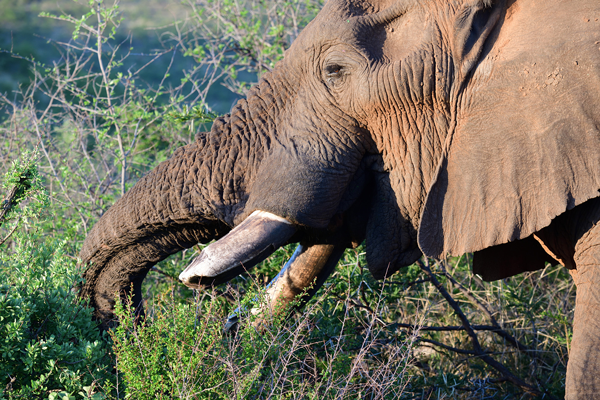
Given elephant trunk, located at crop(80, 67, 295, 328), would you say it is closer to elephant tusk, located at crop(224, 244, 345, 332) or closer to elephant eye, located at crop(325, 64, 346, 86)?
elephant eye, located at crop(325, 64, 346, 86)

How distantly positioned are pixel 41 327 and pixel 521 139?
203 cm

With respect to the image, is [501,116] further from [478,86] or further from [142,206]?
[142,206]

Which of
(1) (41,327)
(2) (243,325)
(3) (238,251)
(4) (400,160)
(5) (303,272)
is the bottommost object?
(5) (303,272)

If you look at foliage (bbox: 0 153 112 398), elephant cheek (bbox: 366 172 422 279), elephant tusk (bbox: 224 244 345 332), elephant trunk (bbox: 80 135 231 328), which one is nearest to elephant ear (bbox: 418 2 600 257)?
elephant cheek (bbox: 366 172 422 279)

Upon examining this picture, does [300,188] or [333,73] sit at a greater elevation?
[333,73]

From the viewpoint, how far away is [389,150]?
2.62m

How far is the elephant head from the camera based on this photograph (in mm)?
2174

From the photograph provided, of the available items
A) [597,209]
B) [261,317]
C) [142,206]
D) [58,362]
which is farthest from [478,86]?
[58,362]

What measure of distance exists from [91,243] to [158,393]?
0.87 m

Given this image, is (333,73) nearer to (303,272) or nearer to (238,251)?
(238,251)

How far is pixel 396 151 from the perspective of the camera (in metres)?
2.60

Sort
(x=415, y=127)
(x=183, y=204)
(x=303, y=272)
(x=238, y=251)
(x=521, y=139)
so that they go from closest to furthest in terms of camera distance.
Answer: (x=521, y=139), (x=238, y=251), (x=415, y=127), (x=183, y=204), (x=303, y=272)

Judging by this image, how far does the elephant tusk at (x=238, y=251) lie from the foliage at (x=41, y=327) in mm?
507

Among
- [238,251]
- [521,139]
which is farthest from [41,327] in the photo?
[521,139]
